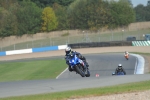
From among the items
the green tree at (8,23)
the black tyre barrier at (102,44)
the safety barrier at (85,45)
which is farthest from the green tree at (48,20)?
the black tyre barrier at (102,44)

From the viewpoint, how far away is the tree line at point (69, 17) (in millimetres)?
86875

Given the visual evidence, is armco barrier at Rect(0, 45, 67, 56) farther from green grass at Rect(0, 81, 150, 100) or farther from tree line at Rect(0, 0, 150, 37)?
green grass at Rect(0, 81, 150, 100)

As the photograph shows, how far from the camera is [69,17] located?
91.8 m

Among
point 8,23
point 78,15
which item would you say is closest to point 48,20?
point 78,15

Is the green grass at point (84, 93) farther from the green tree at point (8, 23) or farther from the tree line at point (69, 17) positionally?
Answer: the tree line at point (69, 17)

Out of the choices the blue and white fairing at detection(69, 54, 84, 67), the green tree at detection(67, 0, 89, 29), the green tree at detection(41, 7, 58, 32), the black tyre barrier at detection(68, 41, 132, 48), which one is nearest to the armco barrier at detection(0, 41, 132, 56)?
the black tyre barrier at detection(68, 41, 132, 48)

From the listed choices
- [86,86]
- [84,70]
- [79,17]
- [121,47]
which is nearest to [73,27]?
[79,17]

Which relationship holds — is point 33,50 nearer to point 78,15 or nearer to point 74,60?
point 78,15

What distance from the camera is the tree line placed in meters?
86.9

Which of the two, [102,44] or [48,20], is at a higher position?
[48,20]

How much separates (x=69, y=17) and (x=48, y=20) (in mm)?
4881

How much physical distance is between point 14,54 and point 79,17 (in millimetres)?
26823

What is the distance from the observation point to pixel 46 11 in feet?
298

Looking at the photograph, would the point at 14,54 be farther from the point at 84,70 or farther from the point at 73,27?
the point at 84,70
